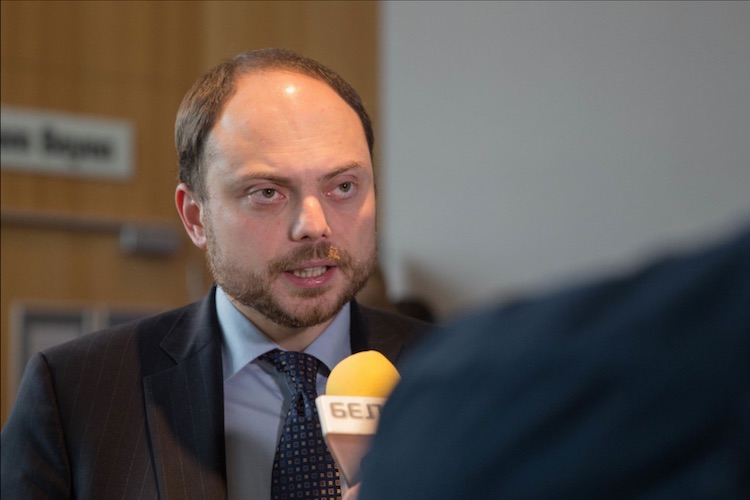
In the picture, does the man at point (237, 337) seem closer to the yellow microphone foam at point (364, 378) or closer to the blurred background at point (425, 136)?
the yellow microphone foam at point (364, 378)

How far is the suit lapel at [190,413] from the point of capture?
173 centimetres

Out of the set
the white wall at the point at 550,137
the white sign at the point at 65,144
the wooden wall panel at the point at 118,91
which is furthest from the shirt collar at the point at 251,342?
the white sign at the point at 65,144

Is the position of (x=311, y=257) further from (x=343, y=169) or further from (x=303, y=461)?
(x=303, y=461)

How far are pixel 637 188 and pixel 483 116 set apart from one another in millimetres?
1356

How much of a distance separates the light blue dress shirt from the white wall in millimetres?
1407

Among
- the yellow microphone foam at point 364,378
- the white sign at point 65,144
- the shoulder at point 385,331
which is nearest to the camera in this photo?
the yellow microphone foam at point 364,378

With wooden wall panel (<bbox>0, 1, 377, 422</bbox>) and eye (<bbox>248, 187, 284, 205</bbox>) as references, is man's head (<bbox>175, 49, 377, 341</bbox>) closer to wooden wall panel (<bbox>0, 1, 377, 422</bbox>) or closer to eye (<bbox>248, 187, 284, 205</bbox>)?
eye (<bbox>248, 187, 284, 205</bbox>)

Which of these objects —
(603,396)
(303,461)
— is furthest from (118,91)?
(603,396)

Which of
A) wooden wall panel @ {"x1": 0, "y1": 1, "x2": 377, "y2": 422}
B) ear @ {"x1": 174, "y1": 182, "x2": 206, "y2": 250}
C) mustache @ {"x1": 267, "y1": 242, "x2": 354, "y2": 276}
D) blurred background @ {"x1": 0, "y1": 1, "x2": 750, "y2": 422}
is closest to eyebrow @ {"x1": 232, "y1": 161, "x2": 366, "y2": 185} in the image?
mustache @ {"x1": 267, "y1": 242, "x2": 354, "y2": 276}

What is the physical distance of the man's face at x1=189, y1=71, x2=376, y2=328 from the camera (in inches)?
70.9

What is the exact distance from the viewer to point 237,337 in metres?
1.91

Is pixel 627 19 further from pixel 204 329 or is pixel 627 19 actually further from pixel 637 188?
pixel 204 329

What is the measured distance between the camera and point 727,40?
3.39 m

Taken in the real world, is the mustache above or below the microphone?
above
